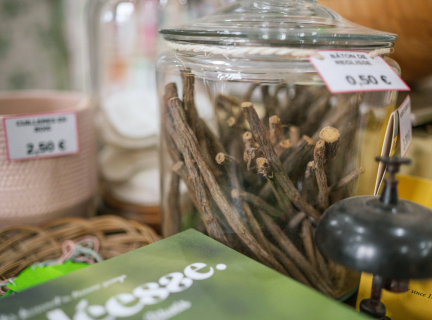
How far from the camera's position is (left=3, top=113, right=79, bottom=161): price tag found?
1.69 feet

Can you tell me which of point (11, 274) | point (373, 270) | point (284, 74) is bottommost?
point (11, 274)

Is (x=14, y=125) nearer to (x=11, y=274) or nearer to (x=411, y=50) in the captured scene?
(x=11, y=274)

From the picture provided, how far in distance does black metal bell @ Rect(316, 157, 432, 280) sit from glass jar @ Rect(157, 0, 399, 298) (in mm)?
93

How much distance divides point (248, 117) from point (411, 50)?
0.31 m

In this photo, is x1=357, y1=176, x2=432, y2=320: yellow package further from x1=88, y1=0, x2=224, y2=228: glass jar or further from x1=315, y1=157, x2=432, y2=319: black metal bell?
x1=88, y1=0, x2=224, y2=228: glass jar

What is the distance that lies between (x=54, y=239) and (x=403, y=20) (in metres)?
0.56

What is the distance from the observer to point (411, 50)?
1.71ft

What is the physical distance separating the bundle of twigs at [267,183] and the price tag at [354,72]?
0.20 ft

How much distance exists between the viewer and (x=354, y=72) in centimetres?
33

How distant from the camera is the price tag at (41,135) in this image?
0.52 meters

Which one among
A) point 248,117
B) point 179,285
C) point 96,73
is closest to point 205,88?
point 248,117

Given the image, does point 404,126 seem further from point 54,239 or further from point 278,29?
point 54,239

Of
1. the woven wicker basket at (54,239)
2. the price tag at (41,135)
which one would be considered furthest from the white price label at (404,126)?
the price tag at (41,135)

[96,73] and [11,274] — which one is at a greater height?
[96,73]
